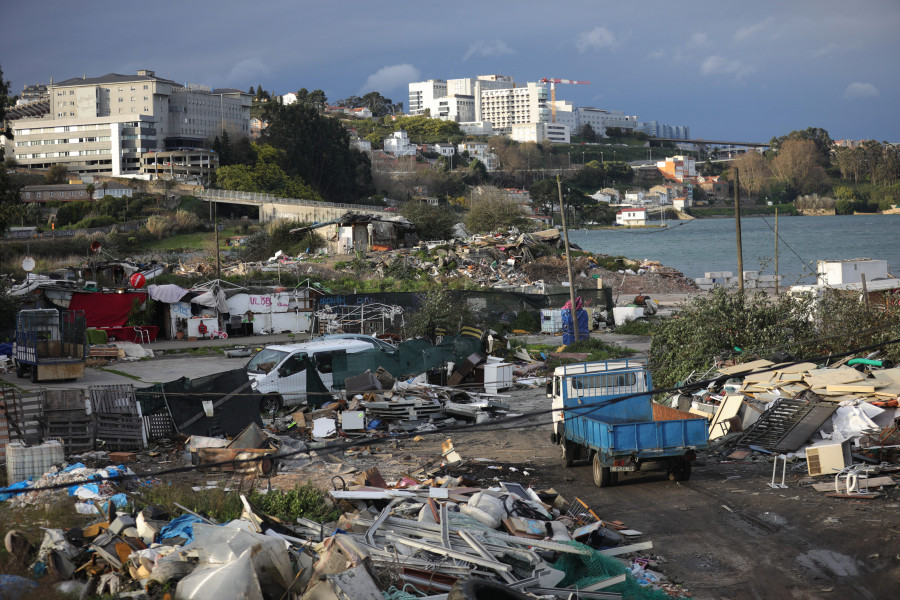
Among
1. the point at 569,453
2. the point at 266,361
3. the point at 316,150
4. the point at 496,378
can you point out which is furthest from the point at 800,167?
the point at 569,453

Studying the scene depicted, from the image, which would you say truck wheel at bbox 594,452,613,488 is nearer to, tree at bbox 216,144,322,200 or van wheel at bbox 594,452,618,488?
van wheel at bbox 594,452,618,488

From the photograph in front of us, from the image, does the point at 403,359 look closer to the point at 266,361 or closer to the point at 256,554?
the point at 266,361

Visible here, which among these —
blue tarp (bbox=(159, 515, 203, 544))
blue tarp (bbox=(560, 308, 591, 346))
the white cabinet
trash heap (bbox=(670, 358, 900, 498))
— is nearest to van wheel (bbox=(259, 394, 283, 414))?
the white cabinet

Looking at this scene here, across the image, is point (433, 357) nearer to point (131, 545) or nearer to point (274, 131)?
point (131, 545)

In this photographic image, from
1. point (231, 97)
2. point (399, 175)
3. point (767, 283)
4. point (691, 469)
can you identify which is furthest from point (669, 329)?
point (231, 97)

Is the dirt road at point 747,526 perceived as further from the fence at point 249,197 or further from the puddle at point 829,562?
the fence at point 249,197

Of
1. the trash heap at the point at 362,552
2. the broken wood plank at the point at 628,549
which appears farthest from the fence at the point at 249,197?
the broken wood plank at the point at 628,549

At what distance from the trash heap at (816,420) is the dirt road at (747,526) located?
1.13 feet

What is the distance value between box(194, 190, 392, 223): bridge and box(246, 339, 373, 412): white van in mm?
53268

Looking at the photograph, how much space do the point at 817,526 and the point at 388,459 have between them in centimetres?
658

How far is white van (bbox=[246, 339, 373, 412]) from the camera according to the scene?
16.8m

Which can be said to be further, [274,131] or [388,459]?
[274,131]

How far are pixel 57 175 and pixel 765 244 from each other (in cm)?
9020

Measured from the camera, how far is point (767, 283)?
4734 centimetres
